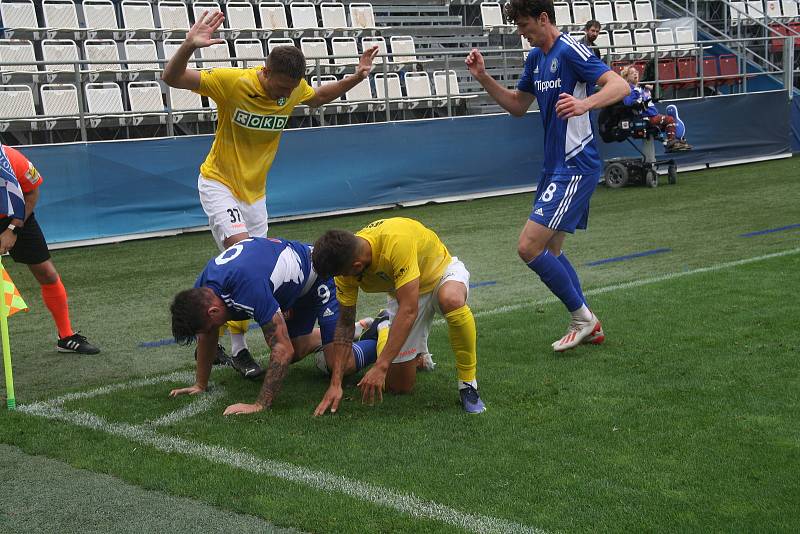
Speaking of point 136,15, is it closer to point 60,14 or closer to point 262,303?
point 60,14

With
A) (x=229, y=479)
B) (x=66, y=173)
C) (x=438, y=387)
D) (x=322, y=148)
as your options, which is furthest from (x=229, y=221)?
(x=322, y=148)

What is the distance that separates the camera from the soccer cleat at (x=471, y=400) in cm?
456

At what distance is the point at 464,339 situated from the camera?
4.61 meters

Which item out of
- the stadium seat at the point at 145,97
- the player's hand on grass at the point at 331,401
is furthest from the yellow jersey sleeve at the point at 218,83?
the stadium seat at the point at 145,97

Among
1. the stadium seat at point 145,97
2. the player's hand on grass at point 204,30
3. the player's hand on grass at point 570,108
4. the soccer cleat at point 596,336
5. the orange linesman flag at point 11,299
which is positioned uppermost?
the stadium seat at point 145,97

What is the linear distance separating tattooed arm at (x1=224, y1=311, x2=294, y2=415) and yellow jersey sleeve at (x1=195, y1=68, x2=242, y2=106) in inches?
76.5

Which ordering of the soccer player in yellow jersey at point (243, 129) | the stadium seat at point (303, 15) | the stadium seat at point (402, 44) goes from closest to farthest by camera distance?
the soccer player in yellow jersey at point (243, 129), the stadium seat at point (303, 15), the stadium seat at point (402, 44)

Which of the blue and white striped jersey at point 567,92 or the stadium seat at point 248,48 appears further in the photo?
the stadium seat at point 248,48

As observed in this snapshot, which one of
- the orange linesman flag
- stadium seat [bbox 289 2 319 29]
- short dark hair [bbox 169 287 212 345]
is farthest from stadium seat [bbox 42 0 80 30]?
short dark hair [bbox 169 287 212 345]

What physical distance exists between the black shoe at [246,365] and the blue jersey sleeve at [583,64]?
2.56m

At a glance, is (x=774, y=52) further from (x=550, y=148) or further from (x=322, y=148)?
(x=550, y=148)

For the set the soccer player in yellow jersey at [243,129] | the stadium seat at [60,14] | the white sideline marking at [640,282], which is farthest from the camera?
the stadium seat at [60,14]

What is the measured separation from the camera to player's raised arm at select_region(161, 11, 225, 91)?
5.34 m

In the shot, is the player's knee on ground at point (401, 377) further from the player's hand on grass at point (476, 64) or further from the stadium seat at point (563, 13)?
the stadium seat at point (563, 13)
